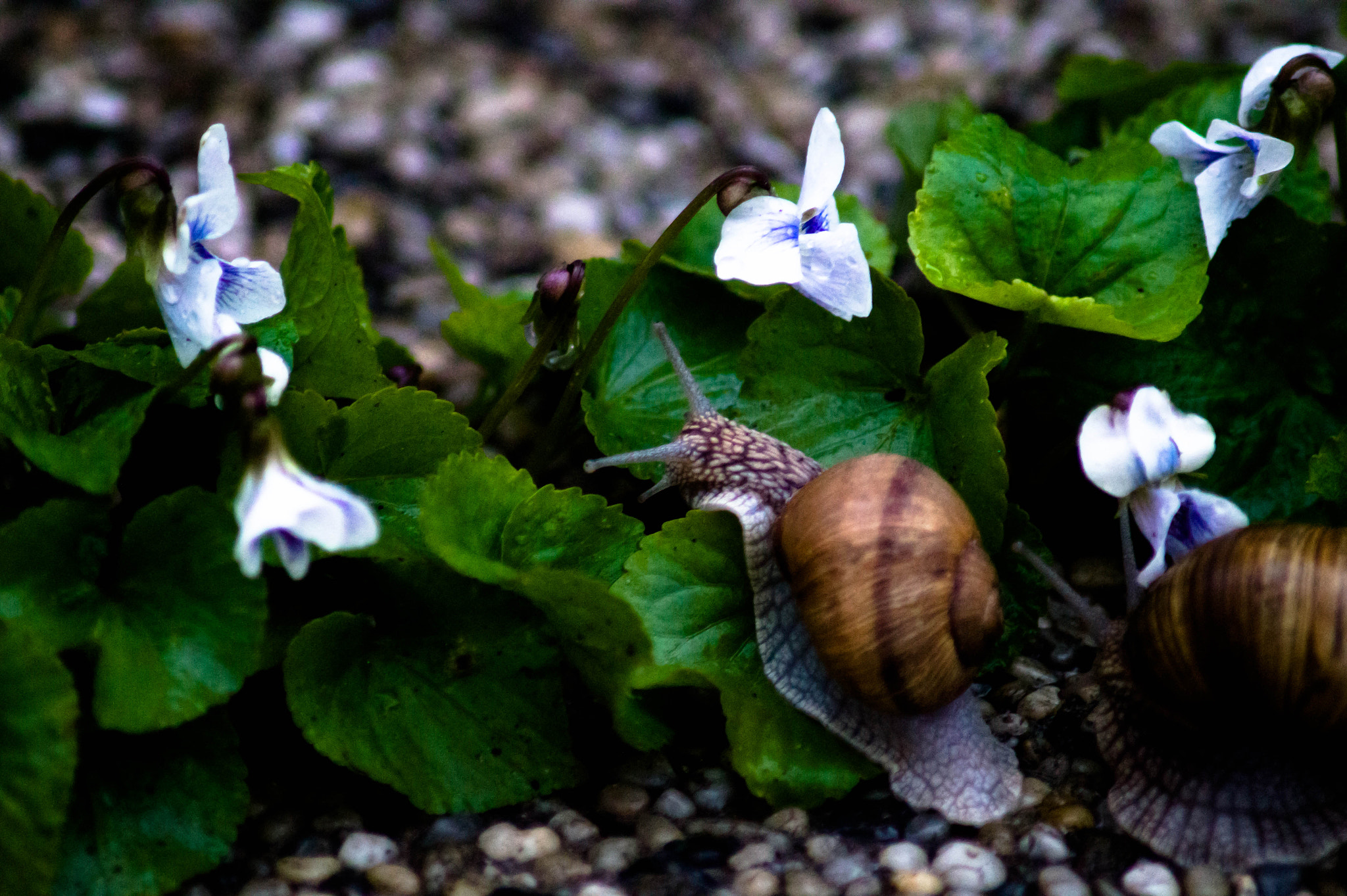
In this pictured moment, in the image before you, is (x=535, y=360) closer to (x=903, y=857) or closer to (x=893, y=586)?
(x=893, y=586)

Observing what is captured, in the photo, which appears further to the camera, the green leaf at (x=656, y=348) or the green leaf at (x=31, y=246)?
the green leaf at (x=656, y=348)

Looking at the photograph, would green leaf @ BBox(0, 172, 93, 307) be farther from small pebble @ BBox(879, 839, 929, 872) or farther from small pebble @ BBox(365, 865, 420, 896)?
small pebble @ BBox(879, 839, 929, 872)

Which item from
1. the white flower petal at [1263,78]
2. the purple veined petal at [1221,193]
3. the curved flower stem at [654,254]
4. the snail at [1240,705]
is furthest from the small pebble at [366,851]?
the white flower petal at [1263,78]

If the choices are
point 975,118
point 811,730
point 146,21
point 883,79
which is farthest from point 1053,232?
point 146,21

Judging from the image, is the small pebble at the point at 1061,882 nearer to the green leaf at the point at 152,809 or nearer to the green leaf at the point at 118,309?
the green leaf at the point at 152,809

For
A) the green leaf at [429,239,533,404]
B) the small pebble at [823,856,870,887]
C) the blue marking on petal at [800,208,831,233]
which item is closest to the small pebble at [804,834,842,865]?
the small pebble at [823,856,870,887]

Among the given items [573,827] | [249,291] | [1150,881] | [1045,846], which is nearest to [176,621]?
[249,291]
